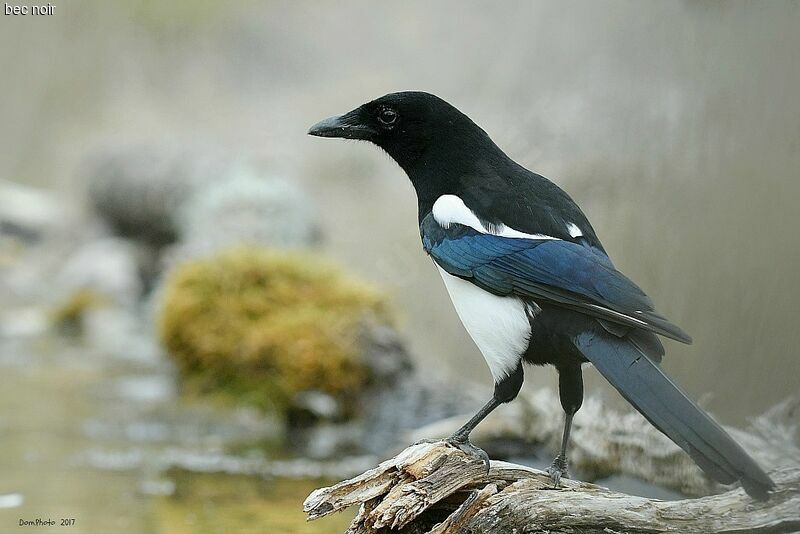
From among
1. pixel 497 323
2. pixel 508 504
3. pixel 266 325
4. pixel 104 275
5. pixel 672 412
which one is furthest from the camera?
pixel 104 275

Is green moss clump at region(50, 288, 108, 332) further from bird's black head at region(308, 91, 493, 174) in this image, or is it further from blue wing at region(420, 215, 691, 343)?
blue wing at region(420, 215, 691, 343)

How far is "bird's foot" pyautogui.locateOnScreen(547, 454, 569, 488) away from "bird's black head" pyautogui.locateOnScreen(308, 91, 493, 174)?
1.98 ft

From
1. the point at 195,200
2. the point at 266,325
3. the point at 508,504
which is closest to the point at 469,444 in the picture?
the point at 508,504

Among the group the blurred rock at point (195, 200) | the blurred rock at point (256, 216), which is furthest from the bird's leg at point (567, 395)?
the blurred rock at point (256, 216)

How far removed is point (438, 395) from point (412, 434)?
0.34 m

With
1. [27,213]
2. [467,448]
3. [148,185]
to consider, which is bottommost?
[467,448]

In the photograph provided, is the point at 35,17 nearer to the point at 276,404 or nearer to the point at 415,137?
the point at 276,404

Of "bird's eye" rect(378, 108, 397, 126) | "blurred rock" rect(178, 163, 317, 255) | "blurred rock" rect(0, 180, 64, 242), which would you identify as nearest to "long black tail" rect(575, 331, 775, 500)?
"bird's eye" rect(378, 108, 397, 126)

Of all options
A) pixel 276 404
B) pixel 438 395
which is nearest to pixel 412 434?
pixel 438 395

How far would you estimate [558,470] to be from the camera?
1.77 m

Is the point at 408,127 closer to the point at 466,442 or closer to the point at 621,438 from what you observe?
the point at 466,442

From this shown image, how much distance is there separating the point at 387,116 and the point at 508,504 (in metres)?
0.80

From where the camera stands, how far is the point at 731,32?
2346 millimetres

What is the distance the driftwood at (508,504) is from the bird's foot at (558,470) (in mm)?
12
